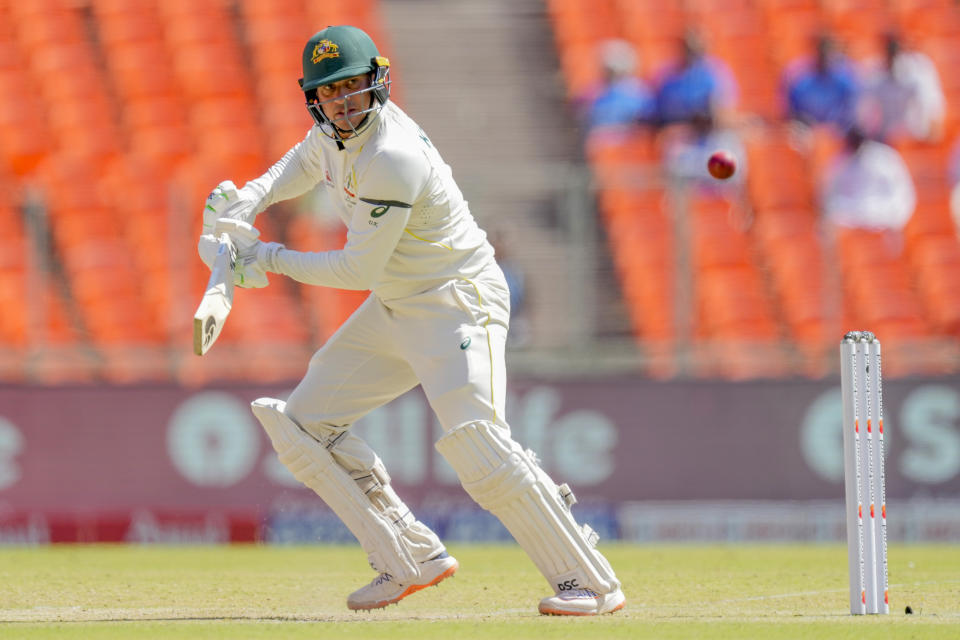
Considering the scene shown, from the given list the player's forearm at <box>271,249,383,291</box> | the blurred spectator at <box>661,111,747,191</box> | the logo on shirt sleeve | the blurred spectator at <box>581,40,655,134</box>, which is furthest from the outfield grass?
the blurred spectator at <box>581,40,655,134</box>

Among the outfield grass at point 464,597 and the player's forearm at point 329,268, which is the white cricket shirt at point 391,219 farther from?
the outfield grass at point 464,597

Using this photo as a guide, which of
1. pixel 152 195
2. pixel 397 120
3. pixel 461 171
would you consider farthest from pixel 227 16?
pixel 397 120

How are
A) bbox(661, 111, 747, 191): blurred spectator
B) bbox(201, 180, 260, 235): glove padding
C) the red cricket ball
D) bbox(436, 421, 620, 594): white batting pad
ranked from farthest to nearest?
bbox(661, 111, 747, 191): blurred spectator, the red cricket ball, bbox(201, 180, 260, 235): glove padding, bbox(436, 421, 620, 594): white batting pad

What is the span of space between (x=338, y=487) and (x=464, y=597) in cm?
93

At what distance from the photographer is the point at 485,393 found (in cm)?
574

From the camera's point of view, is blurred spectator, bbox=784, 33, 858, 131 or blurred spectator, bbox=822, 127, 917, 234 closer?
blurred spectator, bbox=822, 127, 917, 234

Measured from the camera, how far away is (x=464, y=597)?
6.59 metres

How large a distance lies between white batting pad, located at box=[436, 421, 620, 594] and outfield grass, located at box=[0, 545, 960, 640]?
0.20 metres

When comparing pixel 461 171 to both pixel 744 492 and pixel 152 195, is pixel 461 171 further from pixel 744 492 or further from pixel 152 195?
pixel 744 492

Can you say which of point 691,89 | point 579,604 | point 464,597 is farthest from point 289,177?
point 691,89

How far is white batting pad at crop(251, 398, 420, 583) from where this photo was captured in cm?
594

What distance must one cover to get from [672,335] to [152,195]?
369cm

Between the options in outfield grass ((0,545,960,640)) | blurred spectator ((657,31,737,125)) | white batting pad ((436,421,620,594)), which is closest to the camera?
outfield grass ((0,545,960,640))

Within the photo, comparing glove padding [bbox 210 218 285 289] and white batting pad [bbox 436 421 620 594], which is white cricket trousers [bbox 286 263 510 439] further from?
glove padding [bbox 210 218 285 289]
